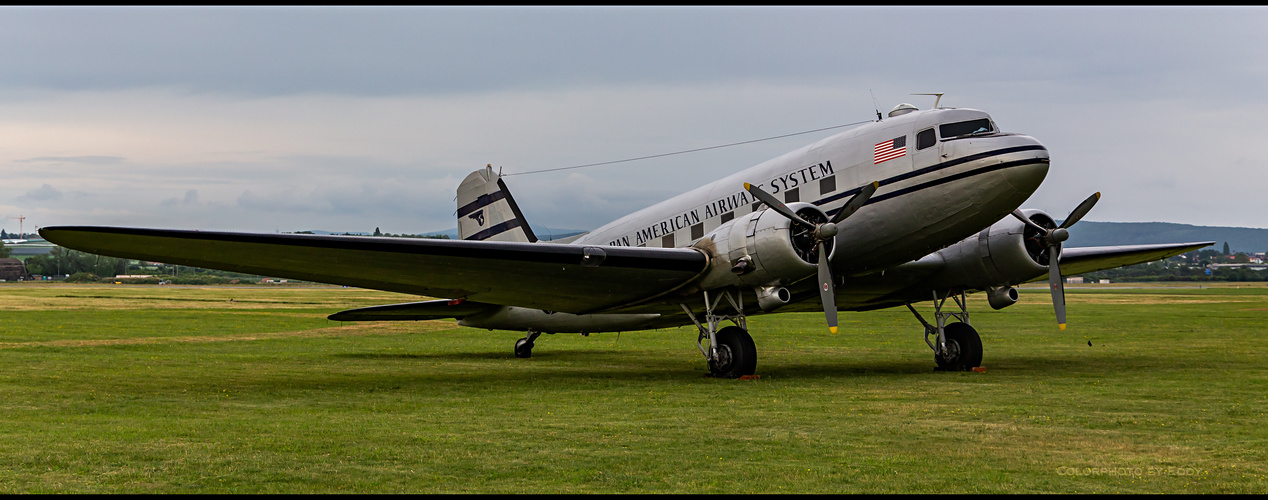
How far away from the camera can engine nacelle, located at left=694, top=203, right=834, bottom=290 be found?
15584 millimetres


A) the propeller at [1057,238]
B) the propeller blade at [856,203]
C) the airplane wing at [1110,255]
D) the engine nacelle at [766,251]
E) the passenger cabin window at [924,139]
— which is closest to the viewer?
the propeller blade at [856,203]

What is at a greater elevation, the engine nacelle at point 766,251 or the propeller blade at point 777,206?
the propeller blade at point 777,206

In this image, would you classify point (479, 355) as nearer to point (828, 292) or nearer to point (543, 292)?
point (543, 292)

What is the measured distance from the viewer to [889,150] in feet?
53.1

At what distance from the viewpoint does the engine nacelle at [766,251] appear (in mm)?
15584

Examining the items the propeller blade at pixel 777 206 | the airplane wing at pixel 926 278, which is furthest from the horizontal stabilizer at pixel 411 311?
the propeller blade at pixel 777 206

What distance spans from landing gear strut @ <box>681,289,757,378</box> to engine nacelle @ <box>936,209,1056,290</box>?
4.59 m

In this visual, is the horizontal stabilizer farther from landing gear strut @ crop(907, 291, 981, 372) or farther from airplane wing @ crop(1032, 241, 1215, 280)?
airplane wing @ crop(1032, 241, 1215, 280)

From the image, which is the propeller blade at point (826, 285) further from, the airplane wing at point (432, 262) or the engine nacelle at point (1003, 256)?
the engine nacelle at point (1003, 256)

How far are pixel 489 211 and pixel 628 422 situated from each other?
13.2 m

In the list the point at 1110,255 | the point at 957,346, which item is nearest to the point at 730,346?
the point at 957,346

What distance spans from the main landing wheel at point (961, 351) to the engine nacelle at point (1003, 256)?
2.95ft

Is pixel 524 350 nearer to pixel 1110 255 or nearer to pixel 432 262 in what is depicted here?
pixel 432 262

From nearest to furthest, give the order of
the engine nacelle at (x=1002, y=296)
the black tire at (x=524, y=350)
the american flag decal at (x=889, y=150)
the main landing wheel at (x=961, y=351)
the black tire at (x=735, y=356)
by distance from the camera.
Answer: the american flag decal at (x=889, y=150), the black tire at (x=735, y=356), the main landing wheel at (x=961, y=351), the engine nacelle at (x=1002, y=296), the black tire at (x=524, y=350)
